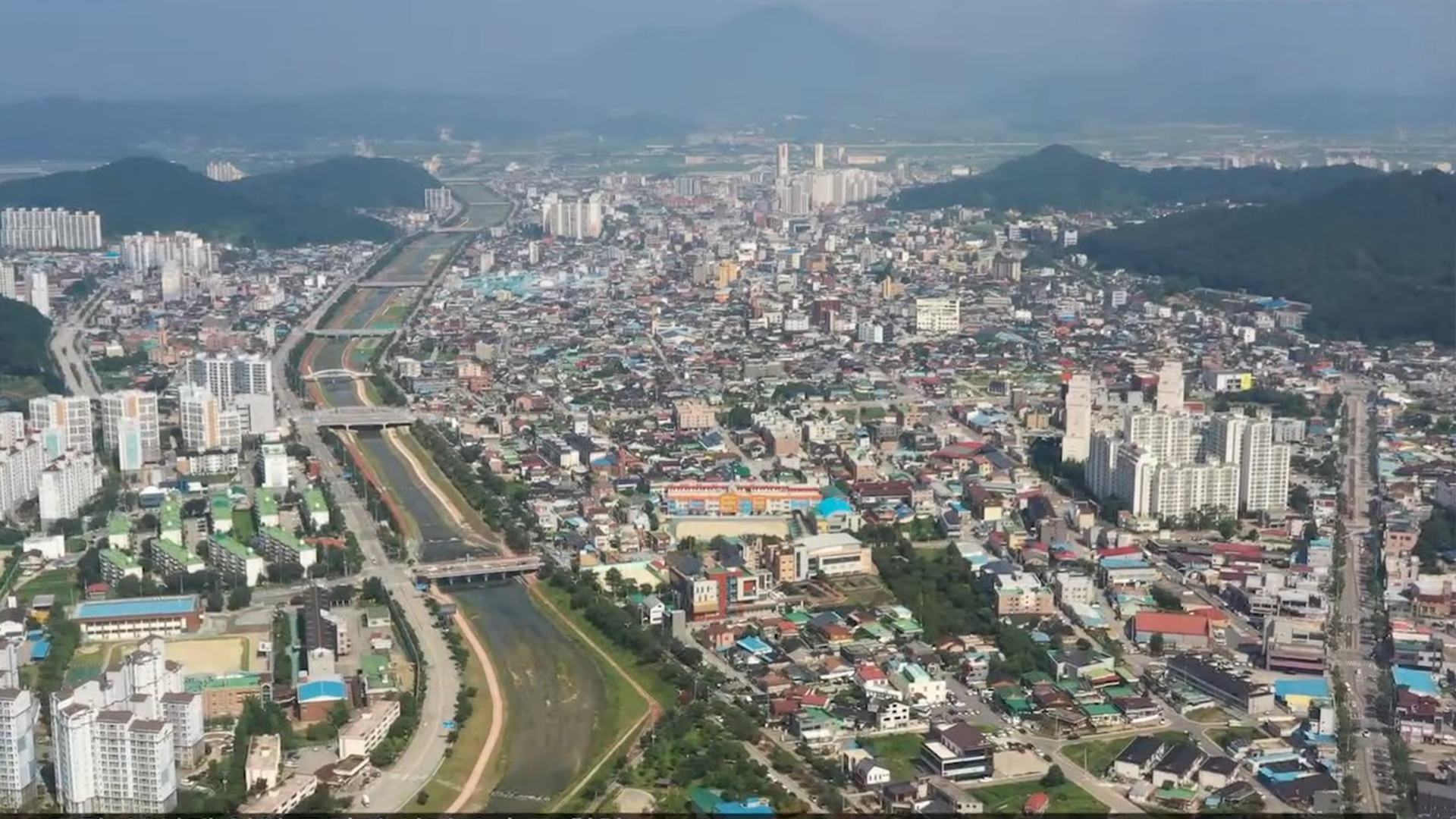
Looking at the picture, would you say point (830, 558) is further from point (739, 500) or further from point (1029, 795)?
point (1029, 795)

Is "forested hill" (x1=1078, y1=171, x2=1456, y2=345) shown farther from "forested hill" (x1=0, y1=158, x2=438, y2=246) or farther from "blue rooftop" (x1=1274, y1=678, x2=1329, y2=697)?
"forested hill" (x1=0, y1=158, x2=438, y2=246)

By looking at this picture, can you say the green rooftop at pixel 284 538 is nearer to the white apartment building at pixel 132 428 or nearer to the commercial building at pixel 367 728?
the commercial building at pixel 367 728

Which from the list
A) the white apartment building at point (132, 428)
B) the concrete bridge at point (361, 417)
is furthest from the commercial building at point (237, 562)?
the concrete bridge at point (361, 417)

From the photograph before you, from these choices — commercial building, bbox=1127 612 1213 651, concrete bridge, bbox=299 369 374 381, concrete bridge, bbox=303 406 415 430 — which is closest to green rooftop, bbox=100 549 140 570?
concrete bridge, bbox=303 406 415 430

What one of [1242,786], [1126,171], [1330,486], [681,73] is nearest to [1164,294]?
[1330,486]

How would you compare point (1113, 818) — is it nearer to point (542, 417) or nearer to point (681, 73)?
point (542, 417)

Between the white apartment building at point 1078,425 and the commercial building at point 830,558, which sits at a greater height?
the white apartment building at point 1078,425
